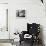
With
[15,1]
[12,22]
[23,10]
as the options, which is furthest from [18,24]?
[15,1]

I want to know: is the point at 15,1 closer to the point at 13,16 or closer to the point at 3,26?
the point at 13,16

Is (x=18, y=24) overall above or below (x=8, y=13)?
below

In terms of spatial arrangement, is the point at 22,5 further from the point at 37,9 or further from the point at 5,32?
the point at 5,32

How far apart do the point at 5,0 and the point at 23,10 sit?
0.58 meters

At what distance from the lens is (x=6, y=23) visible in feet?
9.64

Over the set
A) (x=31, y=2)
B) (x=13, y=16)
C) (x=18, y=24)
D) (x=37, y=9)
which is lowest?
(x=18, y=24)

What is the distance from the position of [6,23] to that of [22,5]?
2.23 ft

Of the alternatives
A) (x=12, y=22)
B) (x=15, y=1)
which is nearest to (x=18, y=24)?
(x=12, y=22)

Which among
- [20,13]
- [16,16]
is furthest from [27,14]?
[16,16]

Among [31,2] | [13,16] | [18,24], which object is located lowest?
[18,24]

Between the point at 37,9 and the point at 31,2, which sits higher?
the point at 31,2

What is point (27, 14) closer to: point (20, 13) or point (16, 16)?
point (20, 13)

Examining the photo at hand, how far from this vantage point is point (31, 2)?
289 cm

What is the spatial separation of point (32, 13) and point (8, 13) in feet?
2.22
